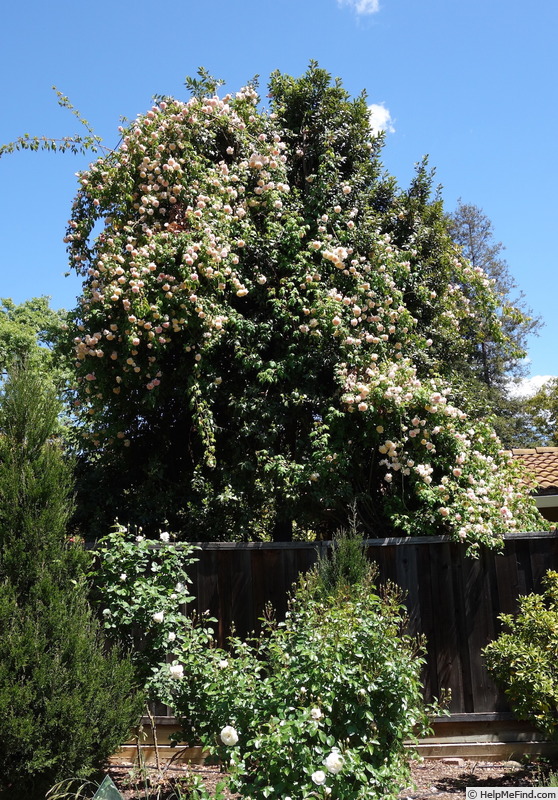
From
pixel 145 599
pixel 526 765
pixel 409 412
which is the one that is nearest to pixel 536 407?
pixel 409 412

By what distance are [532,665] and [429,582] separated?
4.74ft

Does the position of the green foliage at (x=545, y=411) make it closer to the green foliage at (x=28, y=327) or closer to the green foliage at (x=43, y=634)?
the green foliage at (x=28, y=327)

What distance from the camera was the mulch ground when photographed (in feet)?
15.2

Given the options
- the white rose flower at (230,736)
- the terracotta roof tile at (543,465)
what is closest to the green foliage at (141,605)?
the white rose flower at (230,736)

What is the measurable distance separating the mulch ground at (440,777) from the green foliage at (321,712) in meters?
1.11

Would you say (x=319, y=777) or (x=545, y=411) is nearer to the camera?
(x=319, y=777)

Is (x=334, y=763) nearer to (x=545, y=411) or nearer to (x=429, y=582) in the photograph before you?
(x=429, y=582)

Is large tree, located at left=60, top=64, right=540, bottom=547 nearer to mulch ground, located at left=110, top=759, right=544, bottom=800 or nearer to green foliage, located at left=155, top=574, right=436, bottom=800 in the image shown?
mulch ground, located at left=110, top=759, right=544, bottom=800

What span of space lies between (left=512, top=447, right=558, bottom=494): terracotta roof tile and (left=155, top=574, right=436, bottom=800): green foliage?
6.16 m

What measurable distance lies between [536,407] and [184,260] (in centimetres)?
1939

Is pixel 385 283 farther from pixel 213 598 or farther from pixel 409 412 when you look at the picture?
pixel 213 598

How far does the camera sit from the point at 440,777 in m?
5.18

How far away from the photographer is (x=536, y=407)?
77.7ft

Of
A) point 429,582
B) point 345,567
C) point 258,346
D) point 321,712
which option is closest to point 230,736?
point 321,712
